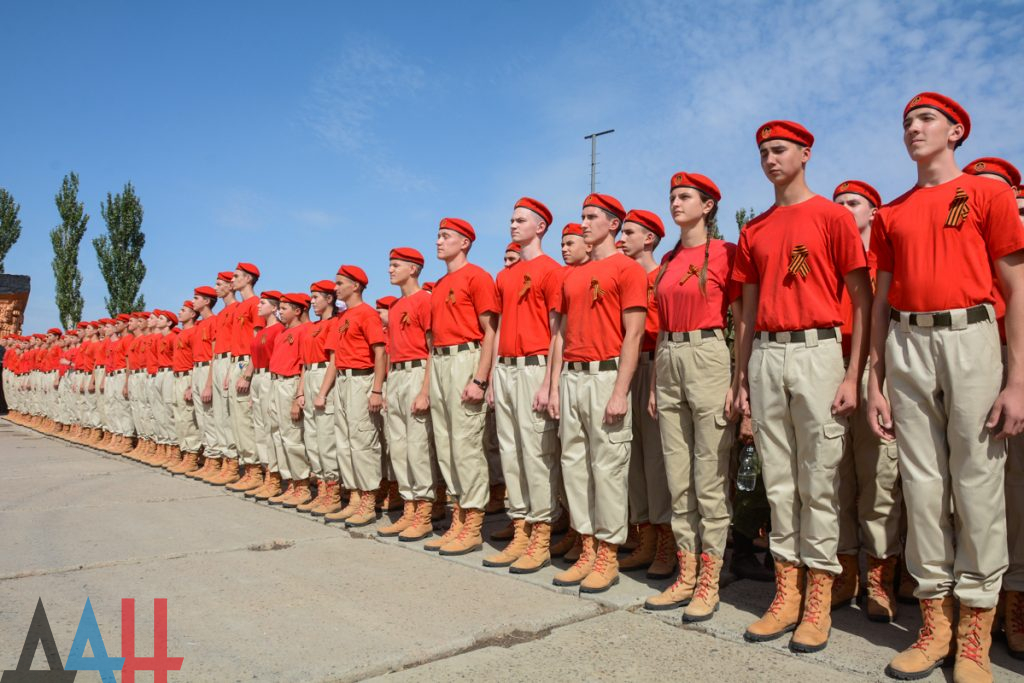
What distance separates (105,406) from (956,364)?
45.7 ft

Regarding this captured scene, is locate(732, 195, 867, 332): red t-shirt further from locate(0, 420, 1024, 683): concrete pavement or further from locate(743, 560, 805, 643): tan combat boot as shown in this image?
locate(0, 420, 1024, 683): concrete pavement

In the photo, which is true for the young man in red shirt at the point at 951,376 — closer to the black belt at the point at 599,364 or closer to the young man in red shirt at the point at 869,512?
the young man in red shirt at the point at 869,512

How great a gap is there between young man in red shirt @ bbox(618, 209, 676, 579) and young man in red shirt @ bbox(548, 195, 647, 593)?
0.94 feet

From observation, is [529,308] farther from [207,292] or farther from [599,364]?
[207,292]

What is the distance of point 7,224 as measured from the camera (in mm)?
35062

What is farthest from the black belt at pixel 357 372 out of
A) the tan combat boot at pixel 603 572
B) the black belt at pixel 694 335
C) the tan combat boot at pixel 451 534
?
the black belt at pixel 694 335

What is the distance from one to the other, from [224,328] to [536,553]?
5.77 m

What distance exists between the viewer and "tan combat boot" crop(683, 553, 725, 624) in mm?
3814

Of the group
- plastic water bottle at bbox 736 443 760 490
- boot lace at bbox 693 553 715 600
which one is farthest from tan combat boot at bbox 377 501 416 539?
boot lace at bbox 693 553 715 600

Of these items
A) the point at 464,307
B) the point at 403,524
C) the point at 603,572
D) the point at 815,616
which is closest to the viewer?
the point at 815,616

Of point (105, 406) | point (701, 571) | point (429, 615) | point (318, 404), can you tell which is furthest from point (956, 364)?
point (105, 406)

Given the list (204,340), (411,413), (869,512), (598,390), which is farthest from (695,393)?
(204,340)

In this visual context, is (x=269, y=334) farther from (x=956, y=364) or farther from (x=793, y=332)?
(x=956, y=364)

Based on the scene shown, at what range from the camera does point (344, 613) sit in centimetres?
406
